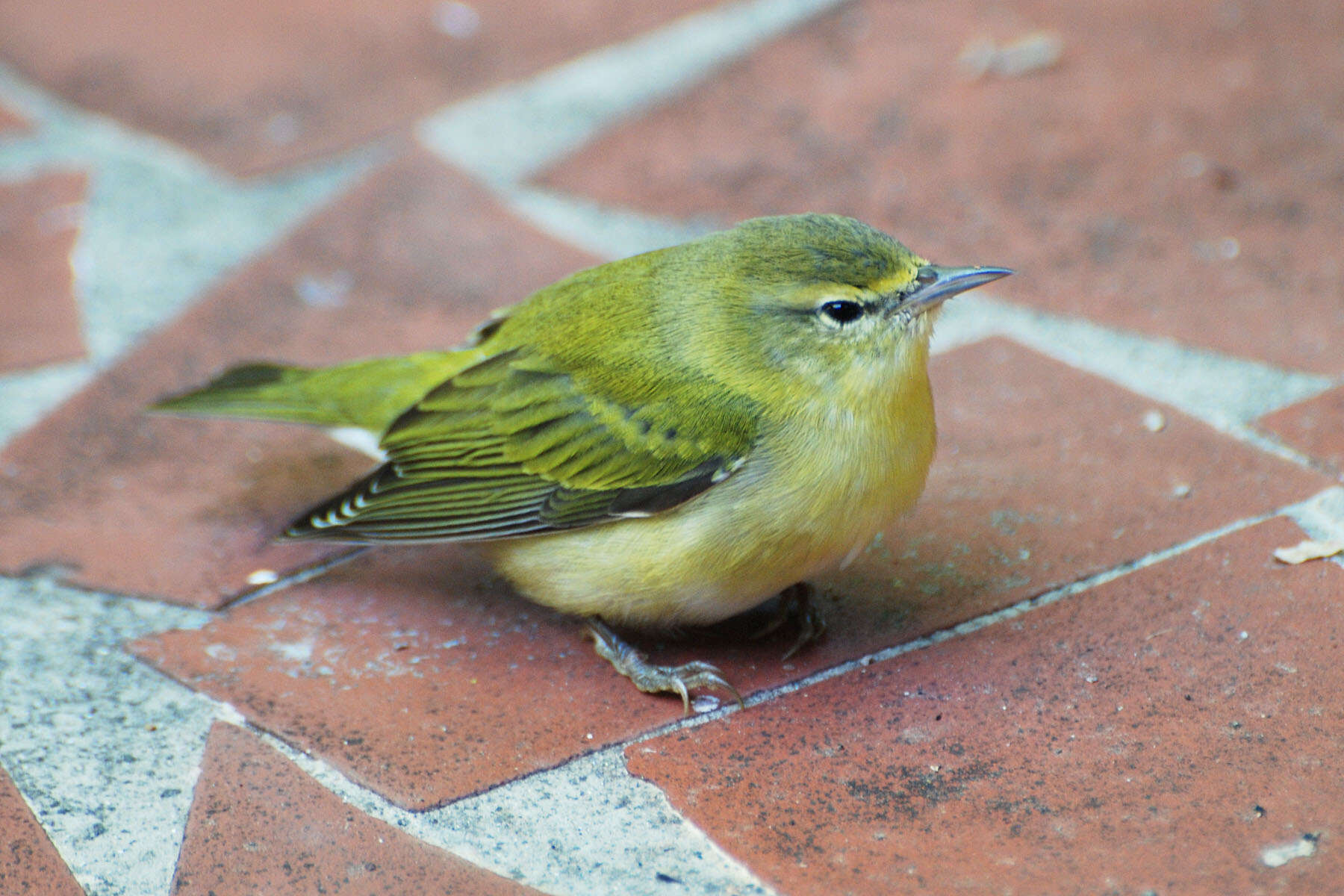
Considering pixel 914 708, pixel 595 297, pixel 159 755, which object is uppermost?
pixel 595 297

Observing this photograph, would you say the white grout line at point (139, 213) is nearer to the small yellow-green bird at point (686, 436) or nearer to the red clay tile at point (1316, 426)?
the small yellow-green bird at point (686, 436)

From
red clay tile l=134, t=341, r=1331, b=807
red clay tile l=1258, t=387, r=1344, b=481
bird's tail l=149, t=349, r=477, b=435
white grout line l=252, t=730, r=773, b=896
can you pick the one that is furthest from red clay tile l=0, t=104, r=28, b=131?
red clay tile l=1258, t=387, r=1344, b=481

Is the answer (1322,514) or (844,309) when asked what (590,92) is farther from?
(1322,514)

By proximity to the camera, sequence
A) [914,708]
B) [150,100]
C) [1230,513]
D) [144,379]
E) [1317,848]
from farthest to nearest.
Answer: [150,100] → [144,379] → [1230,513] → [914,708] → [1317,848]

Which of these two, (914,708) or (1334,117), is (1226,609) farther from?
(1334,117)

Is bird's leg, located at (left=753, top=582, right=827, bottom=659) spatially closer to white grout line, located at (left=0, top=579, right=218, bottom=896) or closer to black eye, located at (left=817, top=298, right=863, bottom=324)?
black eye, located at (left=817, top=298, right=863, bottom=324)

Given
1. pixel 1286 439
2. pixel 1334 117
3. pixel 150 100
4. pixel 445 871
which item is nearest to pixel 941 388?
pixel 1286 439

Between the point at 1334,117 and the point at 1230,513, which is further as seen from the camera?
the point at 1334,117

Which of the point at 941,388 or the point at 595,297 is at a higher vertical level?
the point at 595,297

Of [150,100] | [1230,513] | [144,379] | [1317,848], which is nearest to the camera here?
[1317,848]
